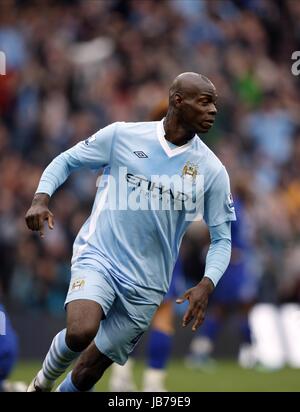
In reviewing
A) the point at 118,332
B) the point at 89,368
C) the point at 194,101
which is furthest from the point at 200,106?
the point at 89,368

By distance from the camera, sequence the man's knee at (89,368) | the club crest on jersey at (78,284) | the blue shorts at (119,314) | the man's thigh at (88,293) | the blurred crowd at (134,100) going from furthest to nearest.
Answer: the blurred crowd at (134,100) → the man's knee at (89,368) → the blue shorts at (119,314) → the club crest on jersey at (78,284) → the man's thigh at (88,293)

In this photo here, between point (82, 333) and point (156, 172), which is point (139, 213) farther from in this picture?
point (82, 333)

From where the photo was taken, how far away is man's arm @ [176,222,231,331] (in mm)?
7535

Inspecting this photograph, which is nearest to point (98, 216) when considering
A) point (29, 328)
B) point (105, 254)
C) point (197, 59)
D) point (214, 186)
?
point (105, 254)

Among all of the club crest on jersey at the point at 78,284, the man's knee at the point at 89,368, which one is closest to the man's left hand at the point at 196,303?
the club crest on jersey at the point at 78,284

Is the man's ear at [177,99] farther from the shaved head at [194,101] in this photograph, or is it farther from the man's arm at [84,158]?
the man's arm at [84,158]

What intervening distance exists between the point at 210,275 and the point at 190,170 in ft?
2.58

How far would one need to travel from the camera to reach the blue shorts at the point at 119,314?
7.94m

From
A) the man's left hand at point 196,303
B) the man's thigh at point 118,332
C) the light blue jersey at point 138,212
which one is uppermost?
the light blue jersey at point 138,212

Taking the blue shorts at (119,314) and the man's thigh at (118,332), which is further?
the man's thigh at (118,332)

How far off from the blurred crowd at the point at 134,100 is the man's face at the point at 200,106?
20.9 ft
